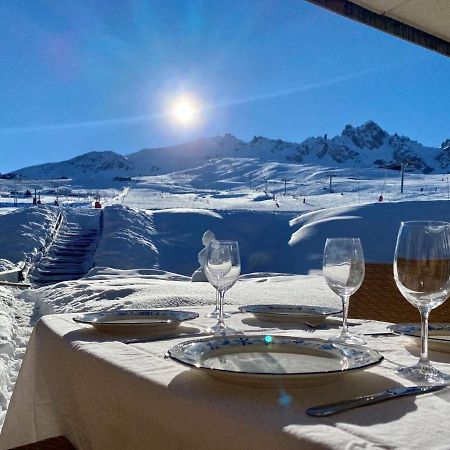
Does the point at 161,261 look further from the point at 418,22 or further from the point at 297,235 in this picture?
the point at 418,22

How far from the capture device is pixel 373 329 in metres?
1.24

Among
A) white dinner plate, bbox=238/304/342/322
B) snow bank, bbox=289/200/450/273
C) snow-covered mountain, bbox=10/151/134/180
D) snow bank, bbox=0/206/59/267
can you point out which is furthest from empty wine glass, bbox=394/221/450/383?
snow-covered mountain, bbox=10/151/134/180

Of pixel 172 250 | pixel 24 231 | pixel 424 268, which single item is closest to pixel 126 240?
pixel 172 250

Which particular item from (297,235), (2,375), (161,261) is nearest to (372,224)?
(297,235)

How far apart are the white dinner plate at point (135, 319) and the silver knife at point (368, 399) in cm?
57

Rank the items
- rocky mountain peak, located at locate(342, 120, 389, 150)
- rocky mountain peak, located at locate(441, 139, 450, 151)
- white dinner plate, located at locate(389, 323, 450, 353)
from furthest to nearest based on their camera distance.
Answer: rocky mountain peak, located at locate(342, 120, 389, 150)
rocky mountain peak, located at locate(441, 139, 450, 151)
white dinner plate, located at locate(389, 323, 450, 353)

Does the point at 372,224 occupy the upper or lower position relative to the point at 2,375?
upper

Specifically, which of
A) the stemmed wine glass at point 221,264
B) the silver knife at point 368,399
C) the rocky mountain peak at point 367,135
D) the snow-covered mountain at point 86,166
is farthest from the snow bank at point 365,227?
the rocky mountain peak at point 367,135

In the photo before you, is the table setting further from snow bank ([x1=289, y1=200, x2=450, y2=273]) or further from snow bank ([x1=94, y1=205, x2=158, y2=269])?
snow bank ([x1=94, y1=205, x2=158, y2=269])

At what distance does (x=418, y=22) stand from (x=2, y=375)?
149 inches

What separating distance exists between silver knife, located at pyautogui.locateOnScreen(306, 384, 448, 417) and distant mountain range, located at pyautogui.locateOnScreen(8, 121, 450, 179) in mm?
105745

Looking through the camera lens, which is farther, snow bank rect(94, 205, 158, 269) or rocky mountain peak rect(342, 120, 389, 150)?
rocky mountain peak rect(342, 120, 389, 150)

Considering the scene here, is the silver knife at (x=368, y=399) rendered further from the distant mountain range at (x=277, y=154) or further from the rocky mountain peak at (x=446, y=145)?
the rocky mountain peak at (x=446, y=145)

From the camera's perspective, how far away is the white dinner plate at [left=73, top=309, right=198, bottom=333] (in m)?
1.09
